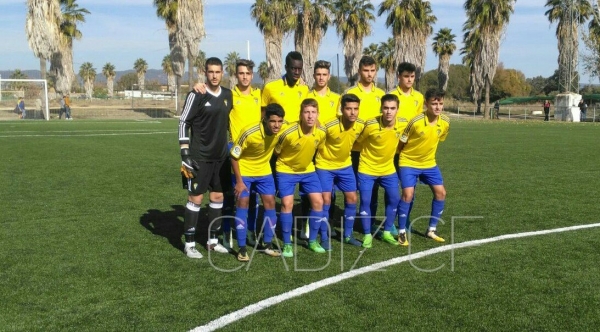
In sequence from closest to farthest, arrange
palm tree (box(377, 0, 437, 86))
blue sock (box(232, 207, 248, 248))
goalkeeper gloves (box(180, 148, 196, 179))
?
1. goalkeeper gloves (box(180, 148, 196, 179))
2. blue sock (box(232, 207, 248, 248))
3. palm tree (box(377, 0, 437, 86))

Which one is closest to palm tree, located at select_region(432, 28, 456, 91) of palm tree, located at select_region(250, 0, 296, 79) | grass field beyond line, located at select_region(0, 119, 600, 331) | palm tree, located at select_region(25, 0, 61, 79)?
palm tree, located at select_region(250, 0, 296, 79)

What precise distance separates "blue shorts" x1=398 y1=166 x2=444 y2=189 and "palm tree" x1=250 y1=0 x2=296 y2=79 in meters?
38.5

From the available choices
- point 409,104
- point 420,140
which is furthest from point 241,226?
point 409,104

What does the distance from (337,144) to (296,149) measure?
54 centimetres

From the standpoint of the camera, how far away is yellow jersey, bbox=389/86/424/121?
22.0ft

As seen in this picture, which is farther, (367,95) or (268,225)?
(367,95)

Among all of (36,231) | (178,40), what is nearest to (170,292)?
(36,231)

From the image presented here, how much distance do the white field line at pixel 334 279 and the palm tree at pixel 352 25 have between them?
40.9m

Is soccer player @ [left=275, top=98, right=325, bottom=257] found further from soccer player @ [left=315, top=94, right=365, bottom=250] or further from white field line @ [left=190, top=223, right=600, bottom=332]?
white field line @ [left=190, top=223, right=600, bottom=332]

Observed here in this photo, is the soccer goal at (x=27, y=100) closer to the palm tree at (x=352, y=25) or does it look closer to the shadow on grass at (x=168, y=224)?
the palm tree at (x=352, y=25)

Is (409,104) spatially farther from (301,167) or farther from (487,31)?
(487,31)

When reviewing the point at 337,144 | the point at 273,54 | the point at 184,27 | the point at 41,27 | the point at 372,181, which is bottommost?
the point at 372,181

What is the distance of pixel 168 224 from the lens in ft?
24.8

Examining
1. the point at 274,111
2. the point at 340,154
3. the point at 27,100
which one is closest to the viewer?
the point at 274,111
